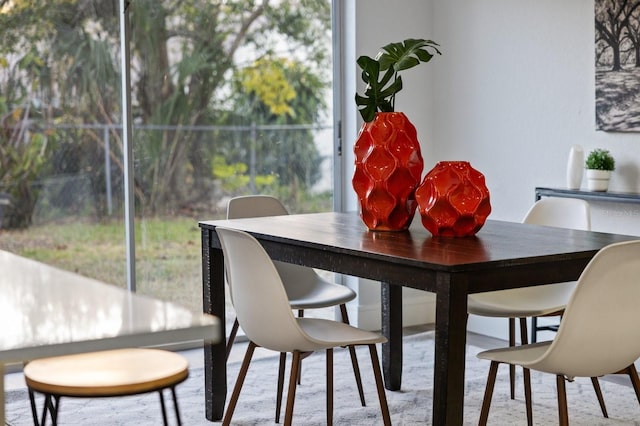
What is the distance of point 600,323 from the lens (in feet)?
9.10

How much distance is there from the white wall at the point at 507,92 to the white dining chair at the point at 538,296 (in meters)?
0.58

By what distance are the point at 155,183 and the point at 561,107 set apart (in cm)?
198

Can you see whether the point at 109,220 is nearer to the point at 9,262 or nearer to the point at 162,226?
the point at 162,226

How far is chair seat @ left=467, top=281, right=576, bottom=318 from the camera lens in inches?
143

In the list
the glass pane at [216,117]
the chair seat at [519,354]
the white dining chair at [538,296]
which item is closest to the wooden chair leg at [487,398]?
the chair seat at [519,354]

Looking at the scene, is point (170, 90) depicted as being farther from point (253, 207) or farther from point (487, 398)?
point (487, 398)

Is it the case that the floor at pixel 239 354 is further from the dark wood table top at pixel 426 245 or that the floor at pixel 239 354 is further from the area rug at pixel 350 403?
the dark wood table top at pixel 426 245

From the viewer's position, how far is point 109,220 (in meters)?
4.80

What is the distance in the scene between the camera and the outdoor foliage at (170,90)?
4562mm

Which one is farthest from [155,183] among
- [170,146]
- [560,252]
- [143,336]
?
[143,336]

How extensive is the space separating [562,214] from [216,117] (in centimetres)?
190

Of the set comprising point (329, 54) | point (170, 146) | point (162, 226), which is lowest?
point (162, 226)

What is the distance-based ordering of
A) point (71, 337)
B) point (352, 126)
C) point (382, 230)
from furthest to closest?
point (352, 126) < point (382, 230) < point (71, 337)

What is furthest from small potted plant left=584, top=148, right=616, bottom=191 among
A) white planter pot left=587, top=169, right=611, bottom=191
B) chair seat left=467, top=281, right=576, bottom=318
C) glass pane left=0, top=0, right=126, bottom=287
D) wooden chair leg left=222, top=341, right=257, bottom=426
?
glass pane left=0, top=0, right=126, bottom=287
